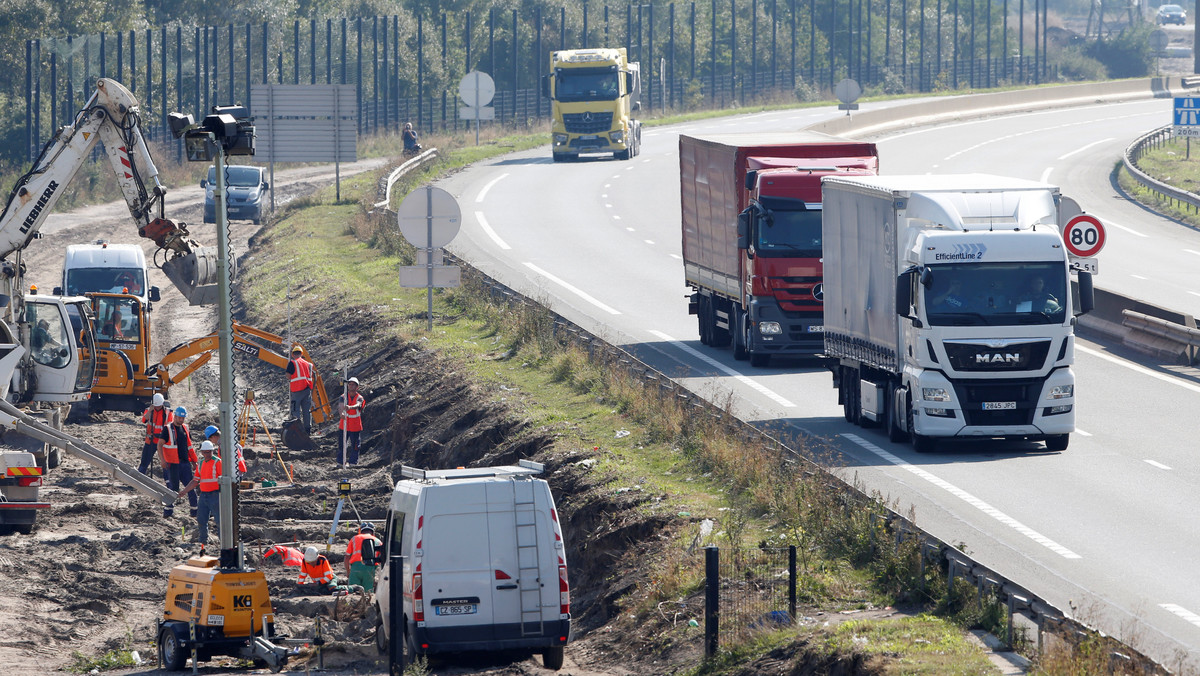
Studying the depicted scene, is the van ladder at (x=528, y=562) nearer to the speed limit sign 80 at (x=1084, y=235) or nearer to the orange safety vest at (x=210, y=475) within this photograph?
the orange safety vest at (x=210, y=475)

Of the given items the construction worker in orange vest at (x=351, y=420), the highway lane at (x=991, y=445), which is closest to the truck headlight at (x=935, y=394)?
the highway lane at (x=991, y=445)

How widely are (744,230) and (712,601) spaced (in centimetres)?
1368

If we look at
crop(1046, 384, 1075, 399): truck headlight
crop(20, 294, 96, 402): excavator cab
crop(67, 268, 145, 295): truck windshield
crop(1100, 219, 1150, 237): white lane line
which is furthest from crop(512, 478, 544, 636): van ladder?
crop(1100, 219, 1150, 237): white lane line

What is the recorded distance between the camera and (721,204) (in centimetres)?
2834

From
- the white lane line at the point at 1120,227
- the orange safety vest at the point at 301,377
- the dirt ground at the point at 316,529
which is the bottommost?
the dirt ground at the point at 316,529

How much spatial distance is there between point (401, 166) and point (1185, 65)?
106692mm

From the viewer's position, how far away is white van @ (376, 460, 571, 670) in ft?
47.5

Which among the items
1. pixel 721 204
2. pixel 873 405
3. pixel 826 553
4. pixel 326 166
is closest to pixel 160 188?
pixel 721 204

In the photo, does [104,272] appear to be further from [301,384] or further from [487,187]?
[487,187]

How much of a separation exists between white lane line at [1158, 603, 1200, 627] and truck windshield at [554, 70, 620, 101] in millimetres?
48594

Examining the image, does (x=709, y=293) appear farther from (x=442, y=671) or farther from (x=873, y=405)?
(x=442, y=671)

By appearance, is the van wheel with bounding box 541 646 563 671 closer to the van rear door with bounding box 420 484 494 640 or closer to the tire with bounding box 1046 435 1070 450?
the van rear door with bounding box 420 484 494 640

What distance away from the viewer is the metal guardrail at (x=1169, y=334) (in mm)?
27031

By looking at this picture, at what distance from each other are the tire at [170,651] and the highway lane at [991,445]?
7457 millimetres
